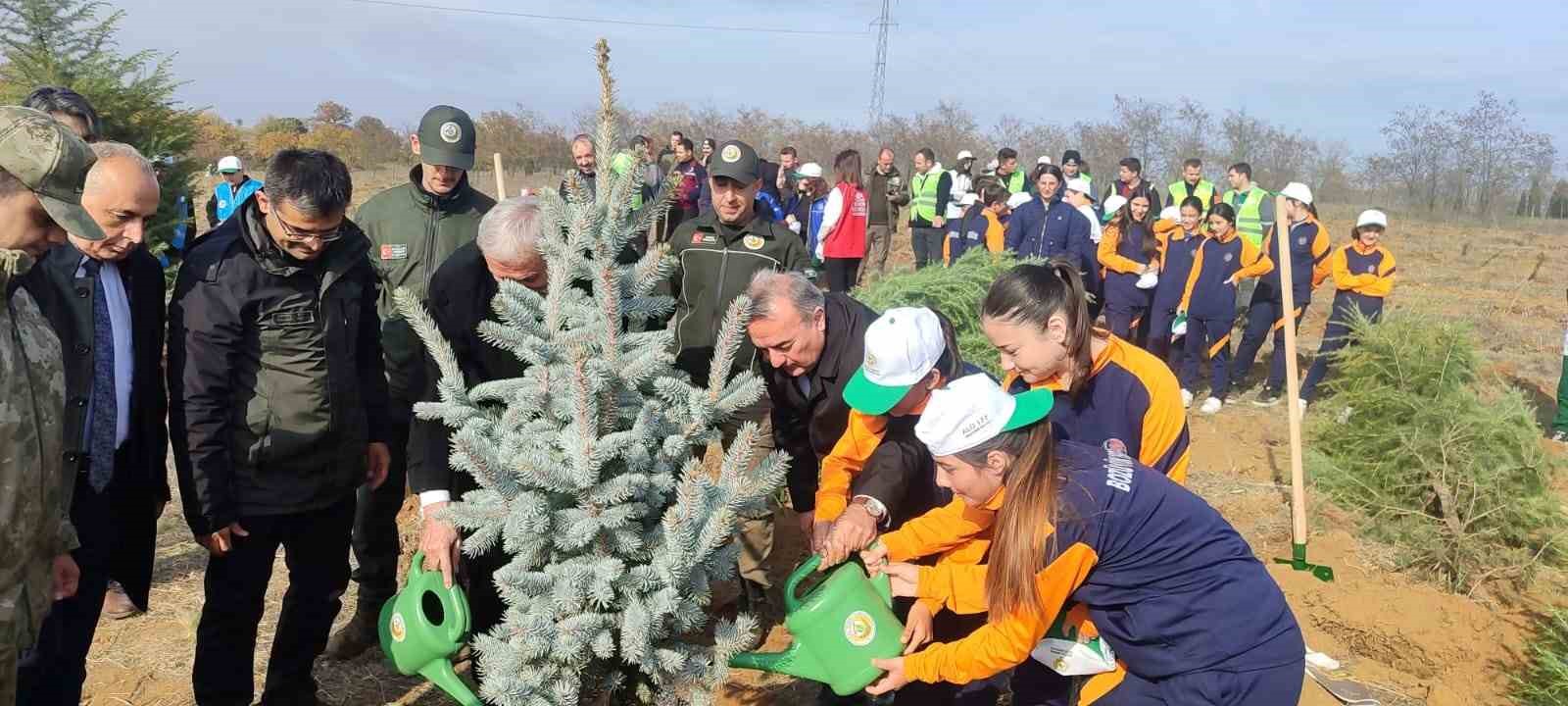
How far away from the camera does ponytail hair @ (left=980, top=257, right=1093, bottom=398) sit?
2705 mm

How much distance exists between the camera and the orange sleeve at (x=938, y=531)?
9.09 feet

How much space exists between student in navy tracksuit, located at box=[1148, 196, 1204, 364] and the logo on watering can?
24.1 feet

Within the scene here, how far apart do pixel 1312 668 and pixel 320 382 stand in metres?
4.37

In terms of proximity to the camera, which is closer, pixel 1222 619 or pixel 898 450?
pixel 1222 619

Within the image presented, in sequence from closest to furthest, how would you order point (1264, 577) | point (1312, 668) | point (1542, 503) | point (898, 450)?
point (1264, 577)
point (898, 450)
point (1312, 668)
point (1542, 503)

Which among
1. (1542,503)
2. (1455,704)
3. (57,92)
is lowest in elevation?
(1455,704)

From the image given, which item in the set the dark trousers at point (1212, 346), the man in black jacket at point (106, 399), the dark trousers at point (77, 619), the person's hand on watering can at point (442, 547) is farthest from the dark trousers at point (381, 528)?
the dark trousers at point (1212, 346)

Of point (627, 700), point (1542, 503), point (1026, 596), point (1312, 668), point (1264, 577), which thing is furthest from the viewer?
point (1542, 503)

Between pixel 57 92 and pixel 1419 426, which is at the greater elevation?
pixel 57 92

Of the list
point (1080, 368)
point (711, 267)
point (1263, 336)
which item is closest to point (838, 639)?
point (1080, 368)

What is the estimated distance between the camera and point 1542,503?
5.37m

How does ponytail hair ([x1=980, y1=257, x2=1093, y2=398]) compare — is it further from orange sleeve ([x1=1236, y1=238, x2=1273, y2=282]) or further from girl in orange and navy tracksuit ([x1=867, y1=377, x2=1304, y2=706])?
orange sleeve ([x1=1236, y1=238, x2=1273, y2=282])

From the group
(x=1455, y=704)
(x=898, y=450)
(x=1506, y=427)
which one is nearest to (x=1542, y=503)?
(x=1506, y=427)

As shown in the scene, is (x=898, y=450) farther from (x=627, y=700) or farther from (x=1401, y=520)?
(x=1401, y=520)
